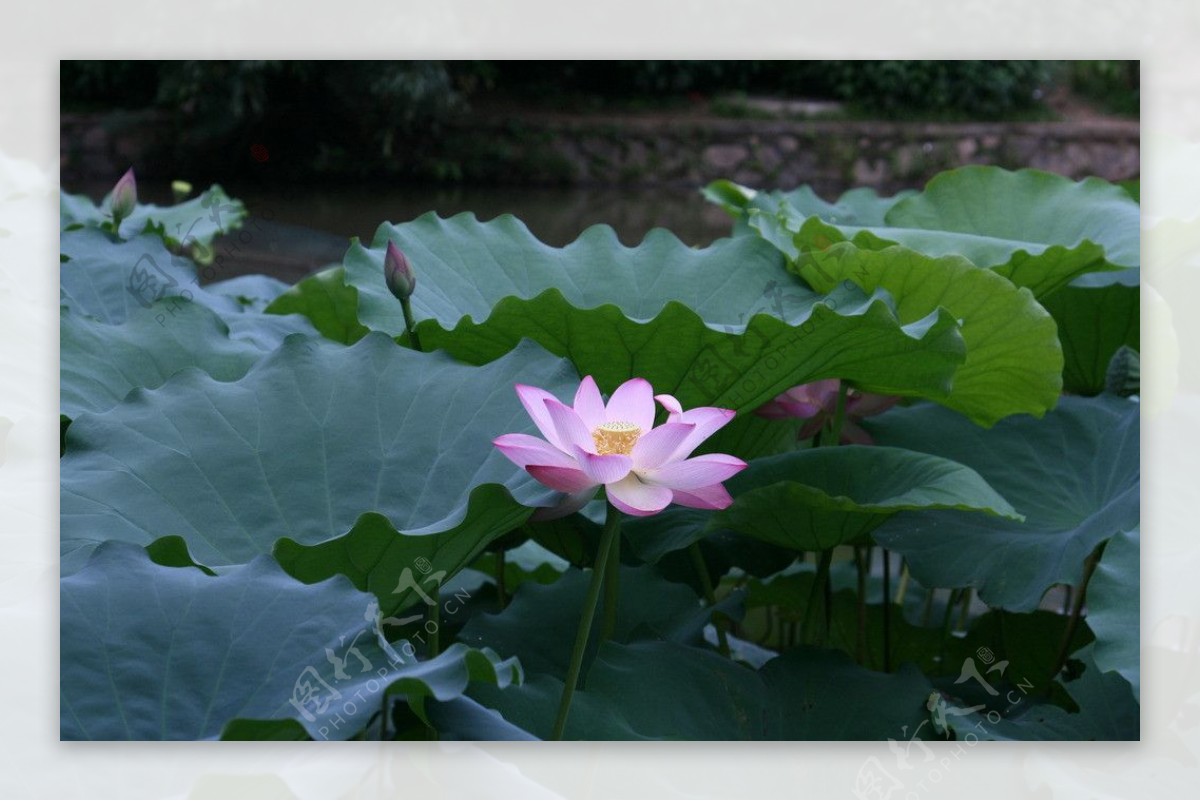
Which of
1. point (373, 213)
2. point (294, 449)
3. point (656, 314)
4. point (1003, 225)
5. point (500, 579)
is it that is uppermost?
point (373, 213)

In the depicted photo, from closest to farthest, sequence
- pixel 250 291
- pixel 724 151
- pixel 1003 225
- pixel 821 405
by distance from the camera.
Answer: pixel 821 405
pixel 1003 225
pixel 250 291
pixel 724 151

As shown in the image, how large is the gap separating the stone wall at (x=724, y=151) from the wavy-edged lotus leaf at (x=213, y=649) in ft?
6.82

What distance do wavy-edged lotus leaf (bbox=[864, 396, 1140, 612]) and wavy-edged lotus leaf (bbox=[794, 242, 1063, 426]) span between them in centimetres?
8

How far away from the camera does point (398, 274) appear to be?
943mm

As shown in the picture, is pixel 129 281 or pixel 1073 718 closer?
pixel 1073 718

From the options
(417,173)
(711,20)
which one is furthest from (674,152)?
(711,20)

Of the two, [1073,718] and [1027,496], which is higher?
[1027,496]

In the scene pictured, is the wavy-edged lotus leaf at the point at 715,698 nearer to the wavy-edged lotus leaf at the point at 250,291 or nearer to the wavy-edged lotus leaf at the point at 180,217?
the wavy-edged lotus leaf at the point at 250,291

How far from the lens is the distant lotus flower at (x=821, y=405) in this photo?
109 cm

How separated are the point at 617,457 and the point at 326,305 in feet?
2.30

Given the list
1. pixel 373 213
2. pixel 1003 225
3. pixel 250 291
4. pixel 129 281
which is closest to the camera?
pixel 129 281
